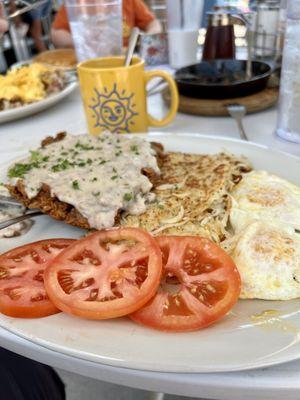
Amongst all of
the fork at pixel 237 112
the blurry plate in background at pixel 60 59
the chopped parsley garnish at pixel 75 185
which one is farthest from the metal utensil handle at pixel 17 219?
the blurry plate in background at pixel 60 59

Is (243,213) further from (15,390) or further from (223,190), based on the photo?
(15,390)

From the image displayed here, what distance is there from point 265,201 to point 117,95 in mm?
770

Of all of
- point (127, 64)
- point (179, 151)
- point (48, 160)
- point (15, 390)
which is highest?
point (127, 64)

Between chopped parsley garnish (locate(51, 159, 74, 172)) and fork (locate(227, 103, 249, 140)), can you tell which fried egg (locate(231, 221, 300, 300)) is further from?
fork (locate(227, 103, 249, 140))

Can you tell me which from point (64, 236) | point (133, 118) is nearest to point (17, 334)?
point (64, 236)

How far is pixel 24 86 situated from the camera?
1981 millimetres

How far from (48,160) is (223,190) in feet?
1.83

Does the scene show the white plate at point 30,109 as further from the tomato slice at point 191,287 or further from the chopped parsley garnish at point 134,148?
the tomato slice at point 191,287

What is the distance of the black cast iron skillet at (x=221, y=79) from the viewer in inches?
66.5

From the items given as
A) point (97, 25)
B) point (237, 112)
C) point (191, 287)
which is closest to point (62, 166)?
point (191, 287)

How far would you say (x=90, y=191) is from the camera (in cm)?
102

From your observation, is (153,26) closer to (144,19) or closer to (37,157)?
(144,19)

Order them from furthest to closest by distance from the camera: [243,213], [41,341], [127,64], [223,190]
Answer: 1. [127,64]
2. [223,190]
3. [243,213]
4. [41,341]

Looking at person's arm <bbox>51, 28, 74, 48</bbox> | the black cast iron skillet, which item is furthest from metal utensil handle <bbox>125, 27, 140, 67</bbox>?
person's arm <bbox>51, 28, 74, 48</bbox>
